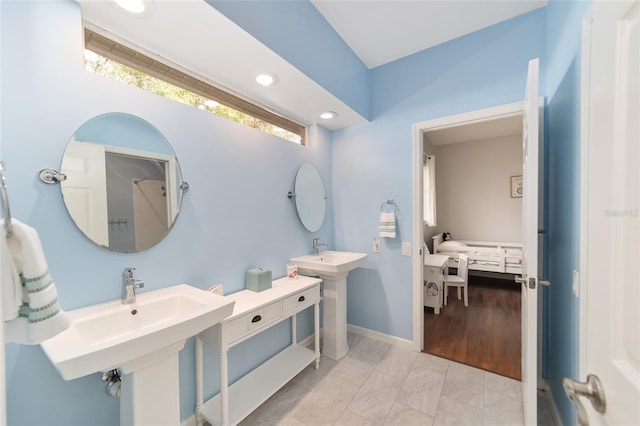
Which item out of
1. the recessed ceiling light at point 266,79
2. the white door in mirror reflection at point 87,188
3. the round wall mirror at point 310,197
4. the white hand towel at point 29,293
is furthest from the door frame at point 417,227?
the white hand towel at point 29,293

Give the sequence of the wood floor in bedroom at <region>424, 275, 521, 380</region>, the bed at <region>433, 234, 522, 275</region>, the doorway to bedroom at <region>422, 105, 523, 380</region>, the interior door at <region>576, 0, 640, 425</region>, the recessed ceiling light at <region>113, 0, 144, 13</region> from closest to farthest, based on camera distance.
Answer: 1. the interior door at <region>576, 0, 640, 425</region>
2. the recessed ceiling light at <region>113, 0, 144, 13</region>
3. the wood floor in bedroom at <region>424, 275, 521, 380</region>
4. the doorway to bedroom at <region>422, 105, 523, 380</region>
5. the bed at <region>433, 234, 522, 275</region>

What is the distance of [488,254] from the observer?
4.21 metres

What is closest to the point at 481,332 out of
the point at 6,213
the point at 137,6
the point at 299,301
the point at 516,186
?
the point at 299,301

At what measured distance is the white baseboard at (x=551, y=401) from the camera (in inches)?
61.7

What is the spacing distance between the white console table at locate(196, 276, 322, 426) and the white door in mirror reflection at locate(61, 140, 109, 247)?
79cm

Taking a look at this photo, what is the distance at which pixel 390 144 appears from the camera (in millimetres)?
2527

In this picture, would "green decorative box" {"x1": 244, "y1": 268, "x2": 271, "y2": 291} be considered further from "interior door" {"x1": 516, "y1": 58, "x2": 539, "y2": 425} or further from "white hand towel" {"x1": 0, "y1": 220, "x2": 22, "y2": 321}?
"interior door" {"x1": 516, "y1": 58, "x2": 539, "y2": 425}

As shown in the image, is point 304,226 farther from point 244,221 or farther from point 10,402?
point 10,402

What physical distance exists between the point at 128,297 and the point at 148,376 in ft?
1.31

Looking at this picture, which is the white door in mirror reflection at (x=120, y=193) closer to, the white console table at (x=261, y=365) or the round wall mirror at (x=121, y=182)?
the round wall mirror at (x=121, y=182)

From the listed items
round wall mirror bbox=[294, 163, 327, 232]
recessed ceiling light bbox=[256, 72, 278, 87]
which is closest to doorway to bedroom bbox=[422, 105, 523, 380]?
round wall mirror bbox=[294, 163, 327, 232]

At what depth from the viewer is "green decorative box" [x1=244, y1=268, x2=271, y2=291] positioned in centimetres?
188

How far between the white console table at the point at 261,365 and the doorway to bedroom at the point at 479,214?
1.69 m

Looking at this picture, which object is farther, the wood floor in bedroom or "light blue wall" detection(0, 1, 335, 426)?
the wood floor in bedroom
